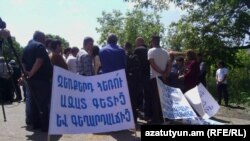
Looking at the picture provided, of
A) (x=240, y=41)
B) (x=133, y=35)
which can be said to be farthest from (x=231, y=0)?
(x=133, y=35)

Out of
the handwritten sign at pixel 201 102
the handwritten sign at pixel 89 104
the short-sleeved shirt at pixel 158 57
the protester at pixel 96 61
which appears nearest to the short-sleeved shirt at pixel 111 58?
the protester at pixel 96 61

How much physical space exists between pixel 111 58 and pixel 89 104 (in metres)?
1.77

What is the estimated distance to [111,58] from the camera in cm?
856

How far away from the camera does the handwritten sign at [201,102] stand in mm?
9914

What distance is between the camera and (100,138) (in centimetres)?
807

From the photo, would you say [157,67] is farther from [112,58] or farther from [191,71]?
[191,71]

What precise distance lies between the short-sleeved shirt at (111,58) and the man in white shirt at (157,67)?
103 cm

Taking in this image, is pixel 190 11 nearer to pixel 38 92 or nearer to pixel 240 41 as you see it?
pixel 240 41

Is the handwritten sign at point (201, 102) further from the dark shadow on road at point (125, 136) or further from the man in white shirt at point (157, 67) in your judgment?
the dark shadow on road at point (125, 136)

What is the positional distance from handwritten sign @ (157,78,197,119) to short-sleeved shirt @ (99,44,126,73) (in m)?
0.88

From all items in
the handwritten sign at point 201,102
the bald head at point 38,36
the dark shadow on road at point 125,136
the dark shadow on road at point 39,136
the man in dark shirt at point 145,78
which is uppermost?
the bald head at point 38,36

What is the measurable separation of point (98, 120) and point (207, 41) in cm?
2161

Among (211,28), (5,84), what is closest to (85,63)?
(5,84)

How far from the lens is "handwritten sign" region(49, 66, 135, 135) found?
6.64 metres
